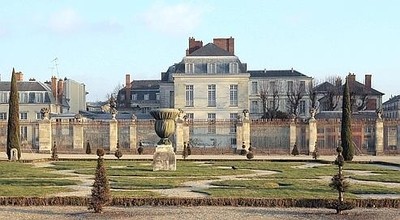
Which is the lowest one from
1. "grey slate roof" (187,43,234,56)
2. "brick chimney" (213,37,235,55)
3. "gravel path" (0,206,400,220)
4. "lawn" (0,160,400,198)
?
"gravel path" (0,206,400,220)

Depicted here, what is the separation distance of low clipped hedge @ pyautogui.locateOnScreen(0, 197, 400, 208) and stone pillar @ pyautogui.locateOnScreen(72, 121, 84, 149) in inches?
1151

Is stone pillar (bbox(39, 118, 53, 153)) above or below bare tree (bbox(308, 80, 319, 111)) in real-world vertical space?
below

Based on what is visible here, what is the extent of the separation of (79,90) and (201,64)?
24.5 m

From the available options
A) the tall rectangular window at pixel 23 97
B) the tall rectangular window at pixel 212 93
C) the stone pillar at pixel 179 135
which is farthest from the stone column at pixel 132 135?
the tall rectangular window at pixel 23 97

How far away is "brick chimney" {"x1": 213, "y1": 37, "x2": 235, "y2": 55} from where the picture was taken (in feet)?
189

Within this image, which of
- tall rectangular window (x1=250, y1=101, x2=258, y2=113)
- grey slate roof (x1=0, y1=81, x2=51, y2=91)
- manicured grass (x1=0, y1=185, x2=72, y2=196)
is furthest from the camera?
tall rectangular window (x1=250, y1=101, x2=258, y2=113)

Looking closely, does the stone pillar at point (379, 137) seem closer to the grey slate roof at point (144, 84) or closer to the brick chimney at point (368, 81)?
the brick chimney at point (368, 81)

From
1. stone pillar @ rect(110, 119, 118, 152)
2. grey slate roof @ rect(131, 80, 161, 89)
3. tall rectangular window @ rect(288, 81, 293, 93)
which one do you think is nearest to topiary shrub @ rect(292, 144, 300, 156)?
stone pillar @ rect(110, 119, 118, 152)

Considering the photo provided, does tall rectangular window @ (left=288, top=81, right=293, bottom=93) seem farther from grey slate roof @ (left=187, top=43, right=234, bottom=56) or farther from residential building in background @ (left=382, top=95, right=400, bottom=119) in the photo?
grey slate roof @ (left=187, top=43, right=234, bottom=56)

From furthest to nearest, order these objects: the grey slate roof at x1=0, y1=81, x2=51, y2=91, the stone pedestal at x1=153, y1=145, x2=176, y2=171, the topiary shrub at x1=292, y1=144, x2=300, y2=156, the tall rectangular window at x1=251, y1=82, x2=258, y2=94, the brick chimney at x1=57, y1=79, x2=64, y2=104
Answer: the tall rectangular window at x1=251, y1=82, x2=258, y2=94, the brick chimney at x1=57, y1=79, x2=64, y2=104, the grey slate roof at x1=0, y1=81, x2=51, y2=91, the topiary shrub at x1=292, y1=144, x2=300, y2=156, the stone pedestal at x1=153, y1=145, x2=176, y2=171

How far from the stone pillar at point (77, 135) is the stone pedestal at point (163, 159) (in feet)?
68.3

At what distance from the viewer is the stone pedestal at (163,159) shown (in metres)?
22.7

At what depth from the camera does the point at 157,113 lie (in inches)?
895

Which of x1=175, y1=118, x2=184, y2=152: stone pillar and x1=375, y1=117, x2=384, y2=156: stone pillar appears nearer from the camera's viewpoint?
x1=375, y1=117, x2=384, y2=156: stone pillar
